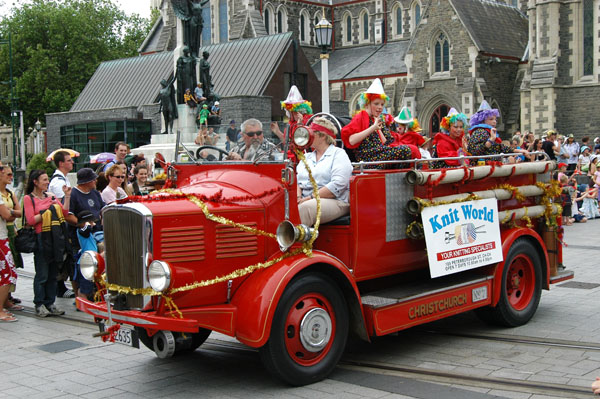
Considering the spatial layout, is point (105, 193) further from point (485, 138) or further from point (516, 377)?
point (516, 377)

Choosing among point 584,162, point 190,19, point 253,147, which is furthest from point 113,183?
point 584,162

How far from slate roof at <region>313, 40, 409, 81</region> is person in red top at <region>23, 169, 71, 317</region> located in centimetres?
3840

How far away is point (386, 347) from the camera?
6.94 m

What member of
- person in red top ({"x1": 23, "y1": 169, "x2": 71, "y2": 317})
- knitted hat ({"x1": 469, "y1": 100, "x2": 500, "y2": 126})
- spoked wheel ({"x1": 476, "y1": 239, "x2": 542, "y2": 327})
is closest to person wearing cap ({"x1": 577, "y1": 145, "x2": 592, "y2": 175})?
knitted hat ({"x1": 469, "y1": 100, "x2": 500, "y2": 126})

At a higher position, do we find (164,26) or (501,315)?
(164,26)

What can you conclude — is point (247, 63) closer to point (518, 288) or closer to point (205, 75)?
point (205, 75)

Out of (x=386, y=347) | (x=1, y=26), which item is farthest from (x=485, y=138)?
(x=1, y=26)

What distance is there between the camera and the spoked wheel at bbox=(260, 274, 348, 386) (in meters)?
5.50

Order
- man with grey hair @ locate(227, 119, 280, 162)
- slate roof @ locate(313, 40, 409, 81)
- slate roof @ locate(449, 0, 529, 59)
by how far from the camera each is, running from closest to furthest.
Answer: man with grey hair @ locate(227, 119, 280, 162)
slate roof @ locate(449, 0, 529, 59)
slate roof @ locate(313, 40, 409, 81)

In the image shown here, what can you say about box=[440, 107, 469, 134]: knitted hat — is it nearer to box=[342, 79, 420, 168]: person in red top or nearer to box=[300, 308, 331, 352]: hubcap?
box=[342, 79, 420, 168]: person in red top

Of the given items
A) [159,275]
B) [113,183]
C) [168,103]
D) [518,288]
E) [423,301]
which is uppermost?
[168,103]

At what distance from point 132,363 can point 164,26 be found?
51.5 meters

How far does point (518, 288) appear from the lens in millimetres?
7746

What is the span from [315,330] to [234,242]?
0.96 meters
